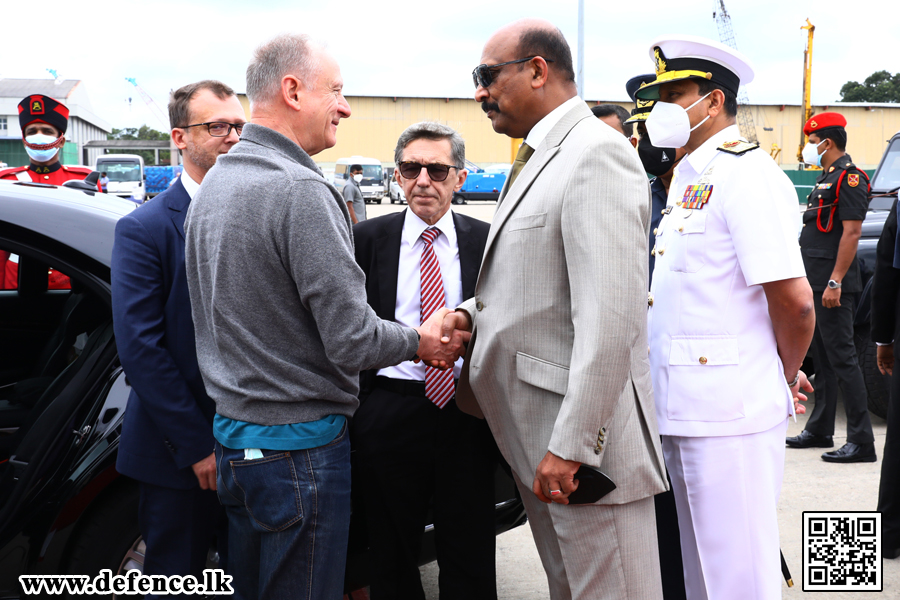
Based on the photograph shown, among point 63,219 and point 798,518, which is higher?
point 63,219

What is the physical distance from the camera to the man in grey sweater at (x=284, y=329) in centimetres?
179

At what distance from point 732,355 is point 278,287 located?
1.28m

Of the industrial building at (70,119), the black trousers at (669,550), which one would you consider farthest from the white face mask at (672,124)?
the industrial building at (70,119)

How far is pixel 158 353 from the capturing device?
2143 millimetres

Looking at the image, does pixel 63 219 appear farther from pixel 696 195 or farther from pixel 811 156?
pixel 811 156

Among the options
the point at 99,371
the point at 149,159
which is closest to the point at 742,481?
the point at 99,371

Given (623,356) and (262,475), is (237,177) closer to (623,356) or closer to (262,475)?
(262,475)

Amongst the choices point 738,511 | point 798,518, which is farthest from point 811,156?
point 738,511

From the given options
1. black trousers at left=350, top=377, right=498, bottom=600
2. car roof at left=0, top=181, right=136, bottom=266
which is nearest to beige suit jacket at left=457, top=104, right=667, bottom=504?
black trousers at left=350, top=377, right=498, bottom=600

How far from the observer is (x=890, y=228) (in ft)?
11.7

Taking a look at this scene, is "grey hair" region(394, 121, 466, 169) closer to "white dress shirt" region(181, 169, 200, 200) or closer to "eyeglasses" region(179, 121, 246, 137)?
"eyeglasses" region(179, 121, 246, 137)

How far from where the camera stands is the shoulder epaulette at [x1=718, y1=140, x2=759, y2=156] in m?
2.16

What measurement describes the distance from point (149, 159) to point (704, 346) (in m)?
76.8

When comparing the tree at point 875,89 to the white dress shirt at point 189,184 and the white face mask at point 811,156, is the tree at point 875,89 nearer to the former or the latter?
the white face mask at point 811,156
